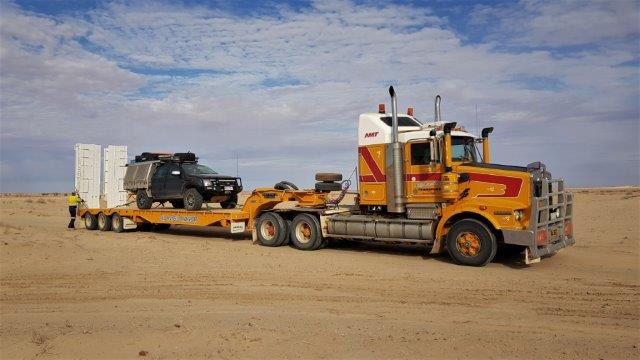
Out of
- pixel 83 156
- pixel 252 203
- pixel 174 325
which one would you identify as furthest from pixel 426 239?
pixel 83 156

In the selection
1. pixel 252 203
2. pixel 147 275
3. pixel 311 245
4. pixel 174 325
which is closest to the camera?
pixel 174 325

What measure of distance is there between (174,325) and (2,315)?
2.64 m

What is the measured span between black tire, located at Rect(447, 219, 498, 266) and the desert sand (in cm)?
40

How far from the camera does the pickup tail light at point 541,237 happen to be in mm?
10016

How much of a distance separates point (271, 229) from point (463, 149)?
582 cm

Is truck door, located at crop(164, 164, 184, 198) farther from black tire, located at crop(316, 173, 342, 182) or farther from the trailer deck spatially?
black tire, located at crop(316, 173, 342, 182)

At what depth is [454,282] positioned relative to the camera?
8.98m

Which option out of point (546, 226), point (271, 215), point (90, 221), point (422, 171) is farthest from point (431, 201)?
point (90, 221)

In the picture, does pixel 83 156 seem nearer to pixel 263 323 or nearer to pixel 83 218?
pixel 83 218

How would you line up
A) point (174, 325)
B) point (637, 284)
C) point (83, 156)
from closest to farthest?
point (174, 325) → point (637, 284) → point (83, 156)

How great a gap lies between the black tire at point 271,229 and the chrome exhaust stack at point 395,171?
339 cm

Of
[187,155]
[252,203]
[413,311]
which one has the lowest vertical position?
[413,311]

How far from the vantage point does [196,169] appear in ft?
55.7

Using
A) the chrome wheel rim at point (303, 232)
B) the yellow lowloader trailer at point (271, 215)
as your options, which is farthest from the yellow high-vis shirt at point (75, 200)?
the chrome wheel rim at point (303, 232)
